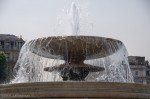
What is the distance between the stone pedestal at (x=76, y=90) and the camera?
932cm

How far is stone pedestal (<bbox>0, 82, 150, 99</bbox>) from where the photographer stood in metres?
9.32

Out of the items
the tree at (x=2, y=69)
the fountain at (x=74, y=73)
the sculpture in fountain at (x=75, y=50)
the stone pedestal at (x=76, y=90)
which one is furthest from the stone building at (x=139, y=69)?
the stone pedestal at (x=76, y=90)

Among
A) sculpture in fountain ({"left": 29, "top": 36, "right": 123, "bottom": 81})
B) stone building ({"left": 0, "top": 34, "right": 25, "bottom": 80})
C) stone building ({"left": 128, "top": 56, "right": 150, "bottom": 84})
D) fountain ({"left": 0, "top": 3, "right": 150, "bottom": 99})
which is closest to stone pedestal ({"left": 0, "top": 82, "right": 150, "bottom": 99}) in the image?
fountain ({"left": 0, "top": 3, "right": 150, "bottom": 99})

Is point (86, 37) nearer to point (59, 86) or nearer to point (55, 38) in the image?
point (55, 38)

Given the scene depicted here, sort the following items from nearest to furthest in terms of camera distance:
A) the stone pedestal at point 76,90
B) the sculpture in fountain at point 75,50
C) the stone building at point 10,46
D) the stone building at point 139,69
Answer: the stone pedestal at point 76,90
the sculpture in fountain at point 75,50
the stone building at point 10,46
the stone building at point 139,69

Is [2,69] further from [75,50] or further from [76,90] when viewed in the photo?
[76,90]

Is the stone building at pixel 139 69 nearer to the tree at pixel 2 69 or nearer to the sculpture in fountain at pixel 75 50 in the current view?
the tree at pixel 2 69

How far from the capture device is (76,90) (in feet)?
30.7

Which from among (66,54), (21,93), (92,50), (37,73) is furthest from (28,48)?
(37,73)

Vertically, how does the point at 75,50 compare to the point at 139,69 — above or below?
above

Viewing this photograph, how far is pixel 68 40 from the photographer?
12.3m

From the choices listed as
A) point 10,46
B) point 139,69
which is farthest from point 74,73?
point 139,69

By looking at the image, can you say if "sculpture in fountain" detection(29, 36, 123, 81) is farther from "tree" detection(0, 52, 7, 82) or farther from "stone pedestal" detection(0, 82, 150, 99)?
"tree" detection(0, 52, 7, 82)

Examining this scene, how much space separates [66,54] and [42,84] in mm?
3865
